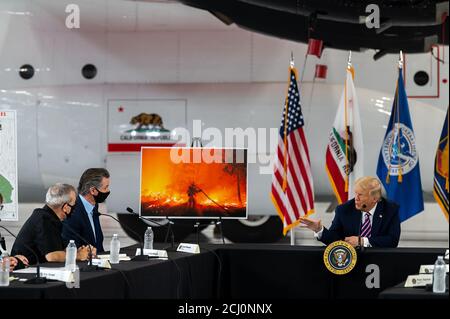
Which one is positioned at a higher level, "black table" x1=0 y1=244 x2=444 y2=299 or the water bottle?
the water bottle

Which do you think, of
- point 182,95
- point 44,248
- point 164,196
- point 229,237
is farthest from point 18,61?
point 44,248

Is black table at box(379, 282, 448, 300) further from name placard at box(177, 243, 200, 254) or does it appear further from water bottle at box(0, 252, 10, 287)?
name placard at box(177, 243, 200, 254)

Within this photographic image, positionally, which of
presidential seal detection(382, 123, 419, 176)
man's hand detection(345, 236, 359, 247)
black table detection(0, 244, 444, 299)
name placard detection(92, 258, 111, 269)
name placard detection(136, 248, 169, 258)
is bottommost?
black table detection(0, 244, 444, 299)

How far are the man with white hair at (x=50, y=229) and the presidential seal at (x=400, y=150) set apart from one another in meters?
4.56

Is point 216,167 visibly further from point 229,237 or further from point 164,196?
point 229,237

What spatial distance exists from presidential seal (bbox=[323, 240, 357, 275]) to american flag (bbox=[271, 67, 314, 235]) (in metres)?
3.30

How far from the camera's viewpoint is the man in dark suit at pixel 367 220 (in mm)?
7559

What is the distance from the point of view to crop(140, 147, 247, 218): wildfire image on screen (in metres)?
7.93

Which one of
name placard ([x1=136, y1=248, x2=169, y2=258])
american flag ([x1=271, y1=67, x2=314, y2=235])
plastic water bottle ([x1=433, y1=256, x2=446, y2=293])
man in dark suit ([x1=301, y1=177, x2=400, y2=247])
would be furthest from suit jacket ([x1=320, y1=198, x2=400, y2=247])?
american flag ([x1=271, y1=67, x2=314, y2=235])

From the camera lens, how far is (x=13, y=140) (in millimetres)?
9055

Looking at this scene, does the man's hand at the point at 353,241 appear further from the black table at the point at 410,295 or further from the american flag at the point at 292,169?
the american flag at the point at 292,169

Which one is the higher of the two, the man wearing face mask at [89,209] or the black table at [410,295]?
the man wearing face mask at [89,209]

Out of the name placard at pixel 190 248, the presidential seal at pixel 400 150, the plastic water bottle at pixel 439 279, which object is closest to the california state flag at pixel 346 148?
the presidential seal at pixel 400 150

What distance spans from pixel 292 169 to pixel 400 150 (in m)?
1.16
